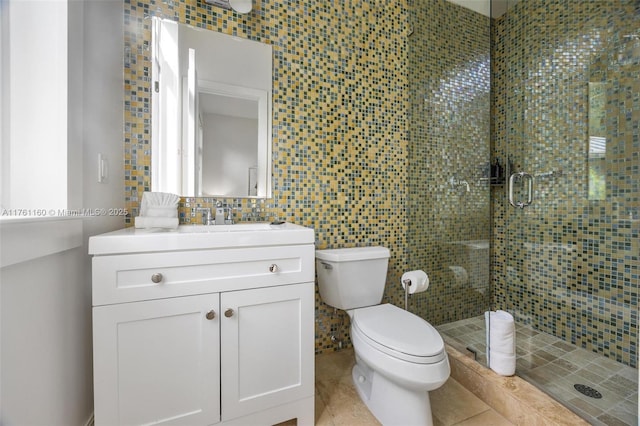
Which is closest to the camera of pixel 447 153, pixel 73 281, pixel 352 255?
pixel 73 281

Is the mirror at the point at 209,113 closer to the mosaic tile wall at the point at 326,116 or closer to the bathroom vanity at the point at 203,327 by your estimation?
the mosaic tile wall at the point at 326,116

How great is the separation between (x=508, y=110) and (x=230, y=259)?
6.98 feet

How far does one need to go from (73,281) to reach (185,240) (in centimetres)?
42

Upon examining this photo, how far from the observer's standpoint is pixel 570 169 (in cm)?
166

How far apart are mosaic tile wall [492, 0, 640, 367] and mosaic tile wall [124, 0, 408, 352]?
73 cm

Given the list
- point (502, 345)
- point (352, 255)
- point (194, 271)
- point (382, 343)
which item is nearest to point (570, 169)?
point (502, 345)

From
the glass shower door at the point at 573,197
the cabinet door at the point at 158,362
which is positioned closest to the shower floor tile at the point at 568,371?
the glass shower door at the point at 573,197

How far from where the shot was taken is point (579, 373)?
4.74ft

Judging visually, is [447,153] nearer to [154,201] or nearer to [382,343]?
[382,343]

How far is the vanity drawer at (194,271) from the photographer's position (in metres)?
0.94

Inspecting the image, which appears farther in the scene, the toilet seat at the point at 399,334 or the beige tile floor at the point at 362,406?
the beige tile floor at the point at 362,406

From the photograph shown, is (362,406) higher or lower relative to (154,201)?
lower

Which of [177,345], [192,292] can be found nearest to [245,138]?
[192,292]

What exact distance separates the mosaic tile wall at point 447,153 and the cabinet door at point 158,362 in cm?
141
